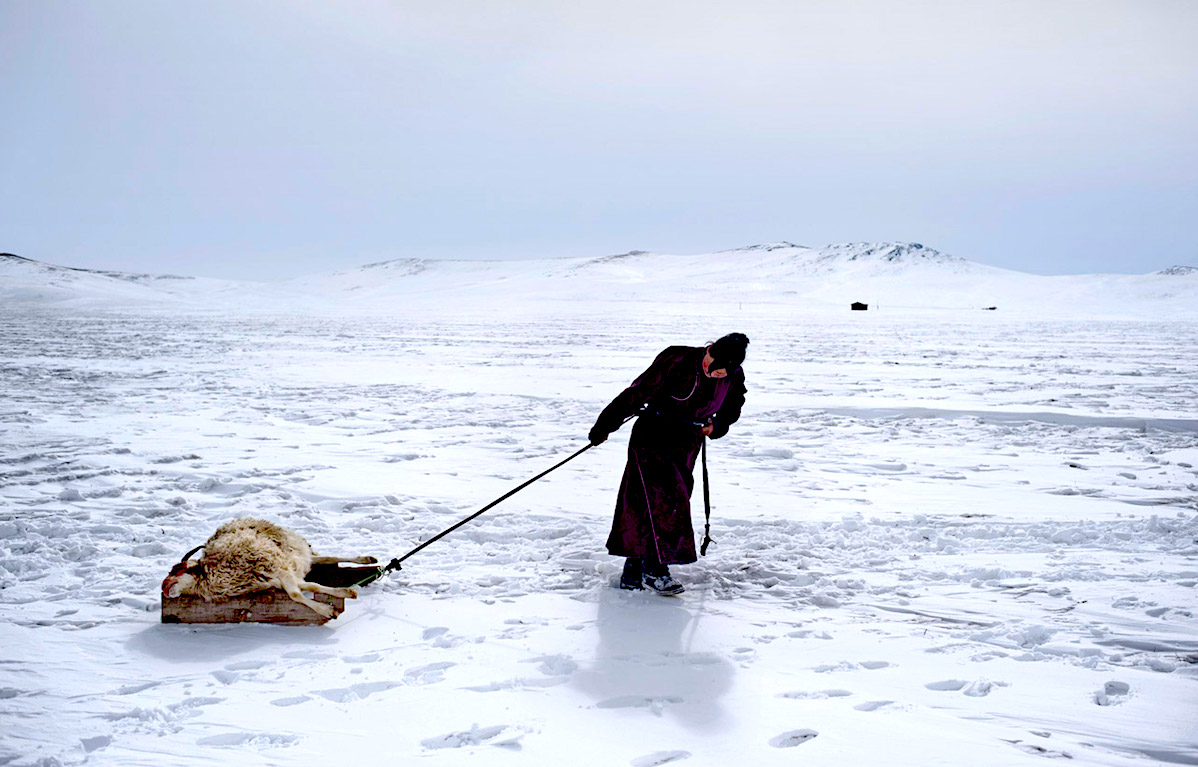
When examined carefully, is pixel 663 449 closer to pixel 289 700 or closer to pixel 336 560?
pixel 336 560

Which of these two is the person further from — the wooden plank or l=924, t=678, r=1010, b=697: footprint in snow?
the wooden plank

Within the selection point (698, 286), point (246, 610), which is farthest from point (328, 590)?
point (698, 286)

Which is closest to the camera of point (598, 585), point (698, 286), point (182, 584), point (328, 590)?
point (182, 584)

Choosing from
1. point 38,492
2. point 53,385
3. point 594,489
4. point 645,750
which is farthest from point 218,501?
point 53,385

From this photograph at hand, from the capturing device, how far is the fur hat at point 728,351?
445 cm

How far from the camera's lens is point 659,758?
3.04 meters

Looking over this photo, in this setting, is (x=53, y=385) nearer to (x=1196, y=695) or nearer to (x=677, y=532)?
(x=677, y=532)

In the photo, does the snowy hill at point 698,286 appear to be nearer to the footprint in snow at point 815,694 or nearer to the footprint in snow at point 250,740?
the footprint in snow at point 815,694

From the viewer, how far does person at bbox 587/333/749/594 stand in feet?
15.1

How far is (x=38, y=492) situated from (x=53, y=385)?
7.33 m

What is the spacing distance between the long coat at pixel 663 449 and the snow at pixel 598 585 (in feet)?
1.09

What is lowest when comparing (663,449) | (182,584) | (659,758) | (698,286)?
(659,758)

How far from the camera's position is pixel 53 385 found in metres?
12.7

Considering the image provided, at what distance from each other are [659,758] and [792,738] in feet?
1.69
